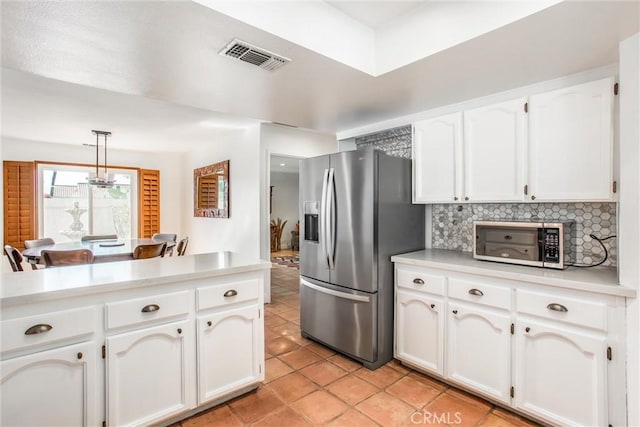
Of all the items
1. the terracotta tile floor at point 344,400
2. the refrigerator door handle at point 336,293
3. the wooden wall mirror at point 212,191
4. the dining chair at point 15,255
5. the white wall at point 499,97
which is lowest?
the terracotta tile floor at point 344,400

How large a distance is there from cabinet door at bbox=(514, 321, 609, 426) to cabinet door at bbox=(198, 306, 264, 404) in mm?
1684

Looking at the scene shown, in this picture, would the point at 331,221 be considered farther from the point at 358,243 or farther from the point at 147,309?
the point at 147,309

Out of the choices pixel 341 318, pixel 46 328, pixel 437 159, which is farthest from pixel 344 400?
pixel 437 159

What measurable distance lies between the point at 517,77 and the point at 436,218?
52.1 inches

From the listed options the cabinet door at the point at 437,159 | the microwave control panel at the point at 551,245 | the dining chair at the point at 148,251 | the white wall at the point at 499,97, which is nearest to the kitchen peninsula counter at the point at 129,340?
the dining chair at the point at 148,251

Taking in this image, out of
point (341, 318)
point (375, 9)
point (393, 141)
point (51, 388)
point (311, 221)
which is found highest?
point (375, 9)

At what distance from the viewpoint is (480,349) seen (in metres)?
2.09

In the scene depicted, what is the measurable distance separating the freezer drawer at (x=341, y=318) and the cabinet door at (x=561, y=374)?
1.01 meters

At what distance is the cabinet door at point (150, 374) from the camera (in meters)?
→ 1.63

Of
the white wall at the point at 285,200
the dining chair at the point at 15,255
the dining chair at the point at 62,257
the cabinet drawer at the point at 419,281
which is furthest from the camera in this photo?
the white wall at the point at 285,200

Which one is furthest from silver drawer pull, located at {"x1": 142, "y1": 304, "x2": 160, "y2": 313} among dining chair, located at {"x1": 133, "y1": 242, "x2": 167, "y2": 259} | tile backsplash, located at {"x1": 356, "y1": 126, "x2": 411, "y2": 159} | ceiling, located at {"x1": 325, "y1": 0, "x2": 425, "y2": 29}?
tile backsplash, located at {"x1": 356, "y1": 126, "x2": 411, "y2": 159}

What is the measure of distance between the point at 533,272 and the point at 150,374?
92.1 inches

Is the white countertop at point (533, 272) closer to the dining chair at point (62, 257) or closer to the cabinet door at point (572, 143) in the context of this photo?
the cabinet door at point (572, 143)

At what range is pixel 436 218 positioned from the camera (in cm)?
299
